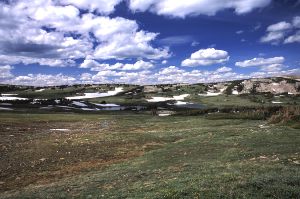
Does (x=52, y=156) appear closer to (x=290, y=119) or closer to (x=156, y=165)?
(x=156, y=165)

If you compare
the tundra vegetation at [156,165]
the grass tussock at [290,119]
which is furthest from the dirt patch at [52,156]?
the grass tussock at [290,119]

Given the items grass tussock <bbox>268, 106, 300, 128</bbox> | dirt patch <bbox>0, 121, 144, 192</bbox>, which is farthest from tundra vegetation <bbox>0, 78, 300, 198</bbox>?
grass tussock <bbox>268, 106, 300, 128</bbox>

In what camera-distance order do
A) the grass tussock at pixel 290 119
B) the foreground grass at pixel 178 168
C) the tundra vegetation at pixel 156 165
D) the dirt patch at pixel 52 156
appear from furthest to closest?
the grass tussock at pixel 290 119, the dirt patch at pixel 52 156, the tundra vegetation at pixel 156 165, the foreground grass at pixel 178 168

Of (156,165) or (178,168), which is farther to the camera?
(156,165)

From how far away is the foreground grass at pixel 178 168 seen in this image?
22141 millimetres

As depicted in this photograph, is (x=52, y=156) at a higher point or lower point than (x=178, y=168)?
lower

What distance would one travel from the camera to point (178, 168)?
32188 millimetres

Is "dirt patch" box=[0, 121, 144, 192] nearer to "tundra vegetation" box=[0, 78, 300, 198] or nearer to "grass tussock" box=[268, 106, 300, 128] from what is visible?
"tundra vegetation" box=[0, 78, 300, 198]

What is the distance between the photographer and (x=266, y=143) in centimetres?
4134

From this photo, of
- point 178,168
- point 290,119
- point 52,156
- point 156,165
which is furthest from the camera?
point 290,119

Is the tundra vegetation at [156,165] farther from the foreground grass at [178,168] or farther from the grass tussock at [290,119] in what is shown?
the grass tussock at [290,119]

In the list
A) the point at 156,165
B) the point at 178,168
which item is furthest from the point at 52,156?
the point at 178,168

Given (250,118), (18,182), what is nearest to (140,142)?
(18,182)

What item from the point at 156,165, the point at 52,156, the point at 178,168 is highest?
the point at 178,168
